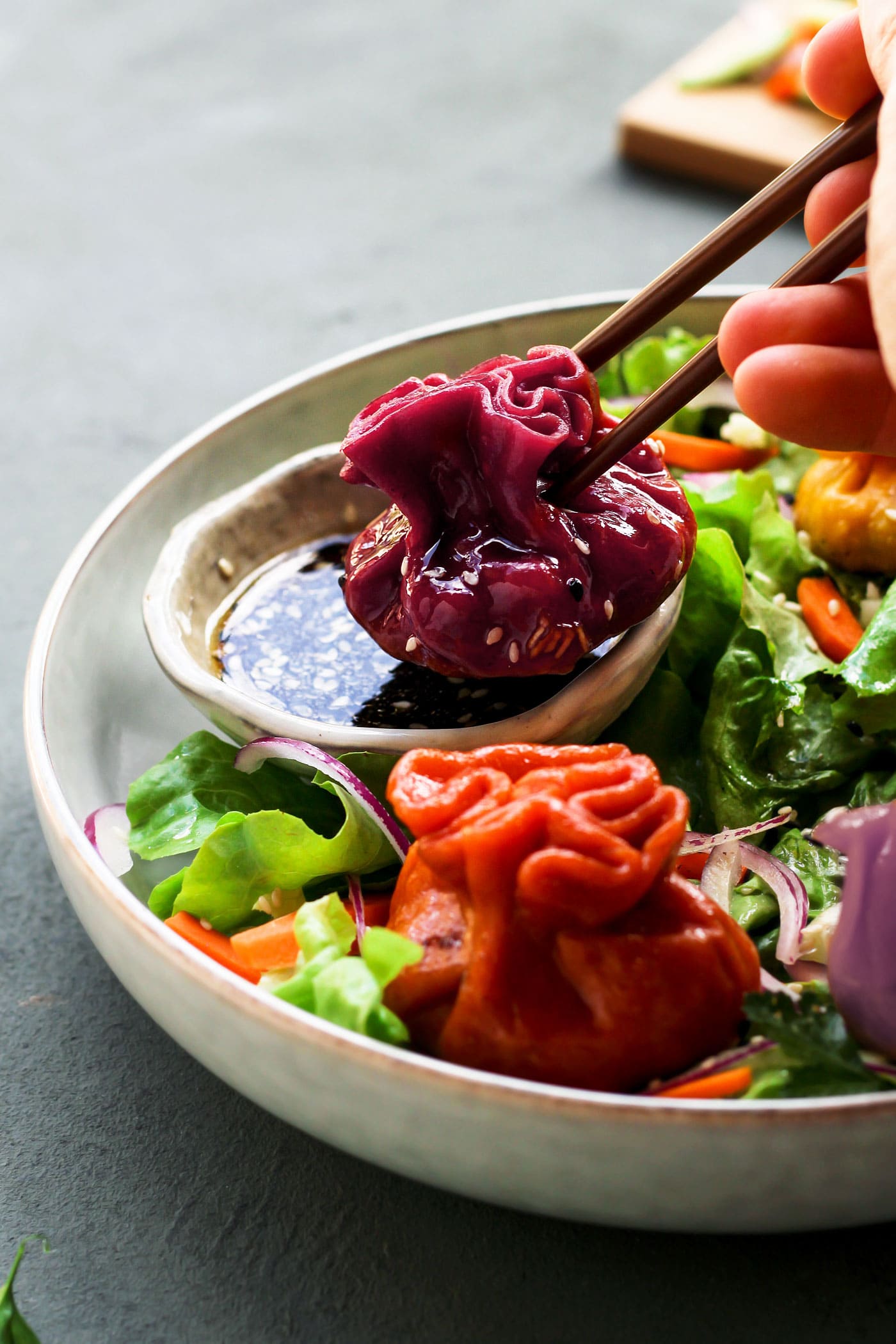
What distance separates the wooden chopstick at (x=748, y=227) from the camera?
1866 mm

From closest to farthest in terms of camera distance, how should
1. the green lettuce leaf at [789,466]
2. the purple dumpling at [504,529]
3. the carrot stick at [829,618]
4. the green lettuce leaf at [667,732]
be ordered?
the purple dumpling at [504,529]
the green lettuce leaf at [667,732]
the carrot stick at [829,618]
the green lettuce leaf at [789,466]

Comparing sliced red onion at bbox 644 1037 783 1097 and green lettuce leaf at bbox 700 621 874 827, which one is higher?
sliced red onion at bbox 644 1037 783 1097

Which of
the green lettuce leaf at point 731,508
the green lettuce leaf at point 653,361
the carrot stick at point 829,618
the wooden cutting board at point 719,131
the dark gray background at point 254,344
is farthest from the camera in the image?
the wooden cutting board at point 719,131

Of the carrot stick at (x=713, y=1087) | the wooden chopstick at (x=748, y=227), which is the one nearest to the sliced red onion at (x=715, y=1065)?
the carrot stick at (x=713, y=1087)

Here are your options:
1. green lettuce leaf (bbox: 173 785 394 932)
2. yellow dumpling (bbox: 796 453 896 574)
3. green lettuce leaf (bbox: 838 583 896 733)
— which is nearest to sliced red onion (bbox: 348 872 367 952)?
green lettuce leaf (bbox: 173 785 394 932)

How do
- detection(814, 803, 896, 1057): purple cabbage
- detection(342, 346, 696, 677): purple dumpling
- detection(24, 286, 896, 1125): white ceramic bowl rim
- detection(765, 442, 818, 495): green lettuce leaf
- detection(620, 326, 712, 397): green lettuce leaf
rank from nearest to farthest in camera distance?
detection(24, 286, 896, 1125): white ceramic bowl rim, detection(814, 803, 896, 1057): purple cabbage, detection(342, 346, 696, 677): purple dumpling, detection(765, 442, 818, 495): green lettuce leaf, detection(620, 326, 712, 397): green lettuce leaf

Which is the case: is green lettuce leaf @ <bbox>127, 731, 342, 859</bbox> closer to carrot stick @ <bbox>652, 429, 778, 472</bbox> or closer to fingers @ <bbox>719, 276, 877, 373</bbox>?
fingers @ <bbox>719, 276, 877, 373</bbox>

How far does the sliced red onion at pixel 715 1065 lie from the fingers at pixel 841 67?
4.79ft

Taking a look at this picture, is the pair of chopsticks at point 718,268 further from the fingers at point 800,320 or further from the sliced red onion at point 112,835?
the sliced red onion at point 112,835

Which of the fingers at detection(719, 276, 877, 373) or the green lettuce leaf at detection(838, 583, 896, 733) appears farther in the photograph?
the green lettuce leaf at detection(838, 583, 896, 733)

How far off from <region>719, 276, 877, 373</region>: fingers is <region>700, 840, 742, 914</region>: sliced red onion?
2.44 feet

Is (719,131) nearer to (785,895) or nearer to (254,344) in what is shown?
(254,344)

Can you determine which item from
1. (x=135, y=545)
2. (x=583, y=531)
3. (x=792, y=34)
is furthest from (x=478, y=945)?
(x=792, y=34)

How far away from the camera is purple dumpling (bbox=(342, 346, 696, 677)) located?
1.96 m
